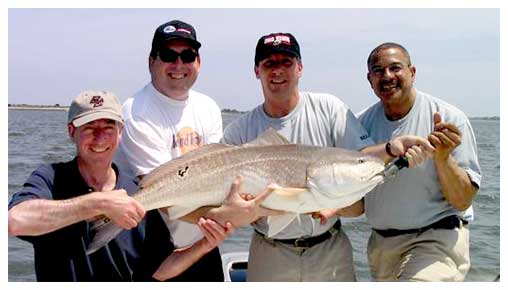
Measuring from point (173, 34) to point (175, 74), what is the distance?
1.14 feet

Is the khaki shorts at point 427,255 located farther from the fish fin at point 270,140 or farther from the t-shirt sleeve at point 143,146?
the t-shirt sleeve at point 143,146

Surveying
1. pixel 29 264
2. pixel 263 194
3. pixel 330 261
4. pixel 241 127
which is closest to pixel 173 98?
pixel 241 127

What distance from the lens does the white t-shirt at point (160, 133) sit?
4.77 m

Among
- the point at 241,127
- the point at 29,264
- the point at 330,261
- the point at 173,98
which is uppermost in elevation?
the point at 173,98

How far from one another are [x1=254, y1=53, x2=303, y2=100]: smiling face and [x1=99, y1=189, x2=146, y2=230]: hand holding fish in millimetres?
1616

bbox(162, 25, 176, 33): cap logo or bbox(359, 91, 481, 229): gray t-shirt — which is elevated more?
bbox(162, 25, 176, 33): cap logo

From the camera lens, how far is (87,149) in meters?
4.30

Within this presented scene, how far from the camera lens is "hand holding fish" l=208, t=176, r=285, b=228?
Answer: 4320 mm

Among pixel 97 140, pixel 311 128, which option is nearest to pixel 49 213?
pixel 97 140

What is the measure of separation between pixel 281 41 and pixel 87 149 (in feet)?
6.17

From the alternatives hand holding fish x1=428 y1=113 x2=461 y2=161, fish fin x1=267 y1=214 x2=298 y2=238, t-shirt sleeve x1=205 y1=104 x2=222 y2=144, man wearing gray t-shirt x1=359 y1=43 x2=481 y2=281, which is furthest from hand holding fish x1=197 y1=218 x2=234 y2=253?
hand holding fish x1=428 y1=113 x2=461 y2=161

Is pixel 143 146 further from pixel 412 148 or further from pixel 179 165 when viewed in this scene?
pixel 412 148

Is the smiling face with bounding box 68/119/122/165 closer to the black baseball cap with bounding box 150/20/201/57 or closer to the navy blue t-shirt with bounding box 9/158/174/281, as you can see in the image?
the navy blue t-shirt with bounding box 9/158/174/281
